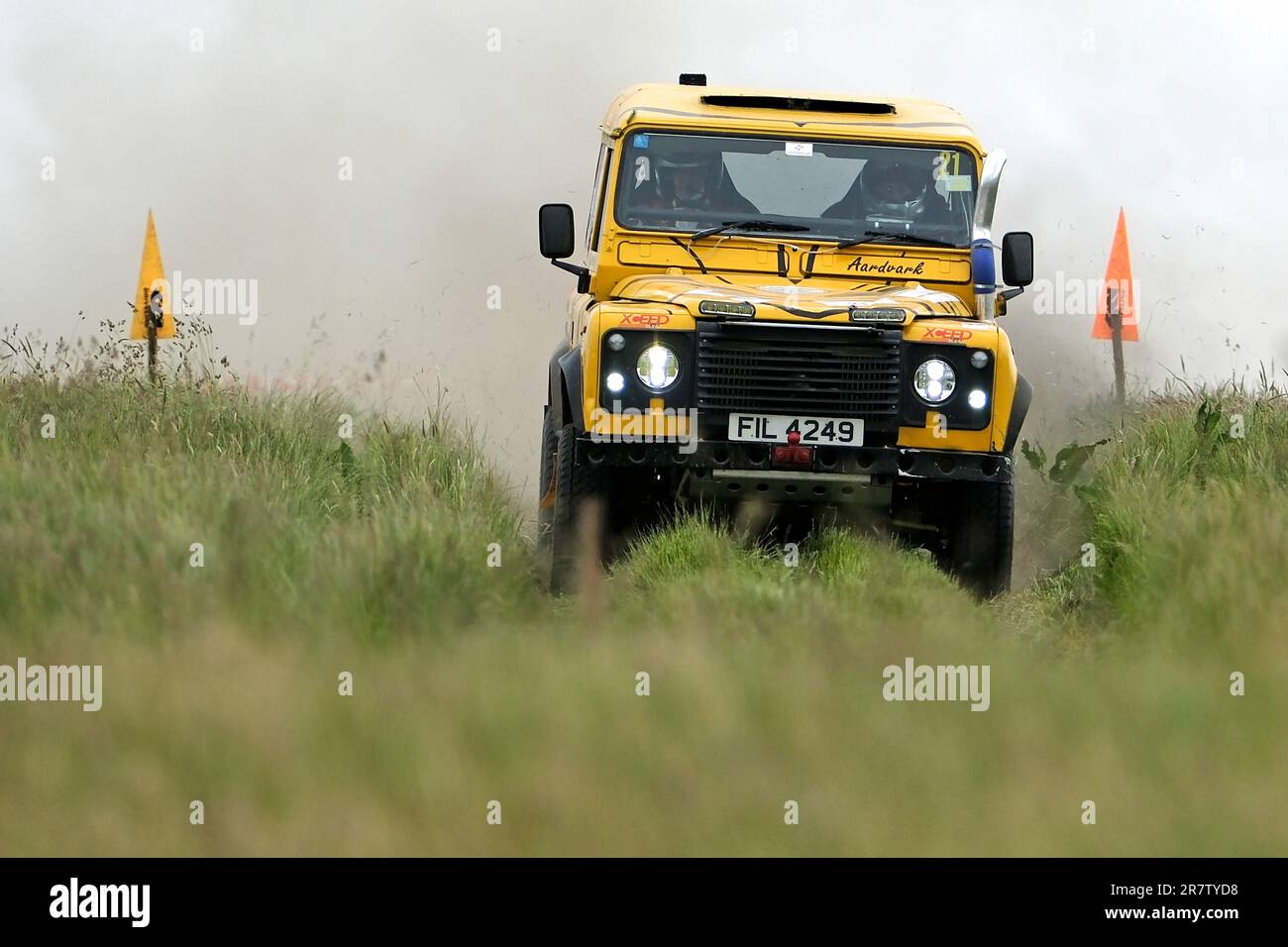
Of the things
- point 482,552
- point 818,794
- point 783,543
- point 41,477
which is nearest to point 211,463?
point 41,477

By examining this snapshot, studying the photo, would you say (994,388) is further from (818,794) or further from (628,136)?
(818,794)

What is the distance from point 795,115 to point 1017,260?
1328 mm

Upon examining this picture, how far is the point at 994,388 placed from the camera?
26.6ft

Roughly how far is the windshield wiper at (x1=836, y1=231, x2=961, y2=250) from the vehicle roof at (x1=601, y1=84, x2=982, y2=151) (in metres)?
0.50

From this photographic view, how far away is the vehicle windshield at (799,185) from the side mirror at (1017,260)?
208mm

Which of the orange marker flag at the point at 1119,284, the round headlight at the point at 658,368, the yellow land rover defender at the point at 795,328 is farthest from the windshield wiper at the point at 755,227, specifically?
the orange marker flag at the point at 1119,284

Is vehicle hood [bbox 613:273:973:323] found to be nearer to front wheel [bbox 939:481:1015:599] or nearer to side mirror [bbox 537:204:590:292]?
side mirror [bbox 537:204:590:292]

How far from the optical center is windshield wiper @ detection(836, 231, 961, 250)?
917 centimetres

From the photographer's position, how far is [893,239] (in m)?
9.21

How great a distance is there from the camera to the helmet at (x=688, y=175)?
30.5 feet
